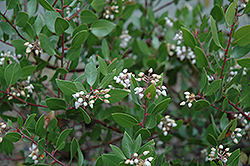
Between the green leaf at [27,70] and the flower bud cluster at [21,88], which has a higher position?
the green leaf at [27,70]

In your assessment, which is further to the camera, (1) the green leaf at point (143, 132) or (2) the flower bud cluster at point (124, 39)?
(2) the flower bud cluster at point (124, 39)

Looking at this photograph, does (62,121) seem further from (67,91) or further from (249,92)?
(249,92)

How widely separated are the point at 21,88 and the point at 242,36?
0.89m

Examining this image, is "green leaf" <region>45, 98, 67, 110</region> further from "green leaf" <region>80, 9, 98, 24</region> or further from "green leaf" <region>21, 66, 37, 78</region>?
"green leaf" <region>80, 9, 98, 24</region>

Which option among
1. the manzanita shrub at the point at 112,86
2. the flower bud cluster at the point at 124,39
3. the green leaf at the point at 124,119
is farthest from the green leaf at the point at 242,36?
the flower bud cluster at the point at 124,39

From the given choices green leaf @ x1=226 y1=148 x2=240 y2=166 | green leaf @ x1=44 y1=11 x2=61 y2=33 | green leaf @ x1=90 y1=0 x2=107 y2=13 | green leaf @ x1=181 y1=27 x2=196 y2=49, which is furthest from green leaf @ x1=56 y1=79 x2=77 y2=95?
green leaf @ x1=226 y1=148 x2=240 y2=166

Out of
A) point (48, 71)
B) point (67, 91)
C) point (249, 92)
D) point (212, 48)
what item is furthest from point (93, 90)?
point (48, 71)

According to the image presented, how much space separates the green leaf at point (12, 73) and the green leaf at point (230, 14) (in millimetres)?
789

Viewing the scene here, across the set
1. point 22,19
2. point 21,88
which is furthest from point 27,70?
point 22,19

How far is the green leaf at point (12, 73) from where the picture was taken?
3.51ft

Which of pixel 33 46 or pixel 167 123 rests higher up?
pixel 33 46

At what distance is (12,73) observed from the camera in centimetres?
108

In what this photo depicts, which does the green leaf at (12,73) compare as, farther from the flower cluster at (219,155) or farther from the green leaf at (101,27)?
the flower cluster at (219,155)

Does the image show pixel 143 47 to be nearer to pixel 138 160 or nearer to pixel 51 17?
pixel 51 17
